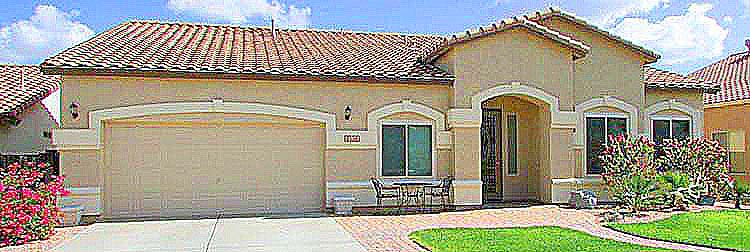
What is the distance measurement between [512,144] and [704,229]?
693cm

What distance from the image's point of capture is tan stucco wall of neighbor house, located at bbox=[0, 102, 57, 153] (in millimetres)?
18234

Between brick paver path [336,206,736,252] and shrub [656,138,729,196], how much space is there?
3.54 metres

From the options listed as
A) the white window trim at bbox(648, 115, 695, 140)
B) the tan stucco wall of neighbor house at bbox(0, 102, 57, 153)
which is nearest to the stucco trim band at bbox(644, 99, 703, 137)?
the white window trim at bbox(648, 115, 695, 140)

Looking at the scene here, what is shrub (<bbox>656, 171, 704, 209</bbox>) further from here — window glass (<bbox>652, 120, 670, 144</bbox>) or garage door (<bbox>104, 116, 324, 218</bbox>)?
garage door (<bbox>104, 116, 324, 218</bbox>)

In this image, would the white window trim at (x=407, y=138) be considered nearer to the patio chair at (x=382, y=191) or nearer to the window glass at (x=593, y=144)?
the patio chair at (x=382, y=191)

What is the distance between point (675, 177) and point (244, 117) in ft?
35.5

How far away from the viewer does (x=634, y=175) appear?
15.7 metres

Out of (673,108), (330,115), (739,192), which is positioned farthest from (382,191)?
(673,108)

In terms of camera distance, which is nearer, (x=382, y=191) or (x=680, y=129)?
(x=382, y=191)

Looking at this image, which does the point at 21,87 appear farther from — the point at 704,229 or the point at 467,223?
the point at 704,229

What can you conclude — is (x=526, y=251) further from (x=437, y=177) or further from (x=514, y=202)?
(x=514, y=202)

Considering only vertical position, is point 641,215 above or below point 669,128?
below

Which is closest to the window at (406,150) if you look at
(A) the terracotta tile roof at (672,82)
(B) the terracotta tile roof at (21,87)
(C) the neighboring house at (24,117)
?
(A) the terracotta tile roof at (672,82)

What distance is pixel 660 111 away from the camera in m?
19.5
